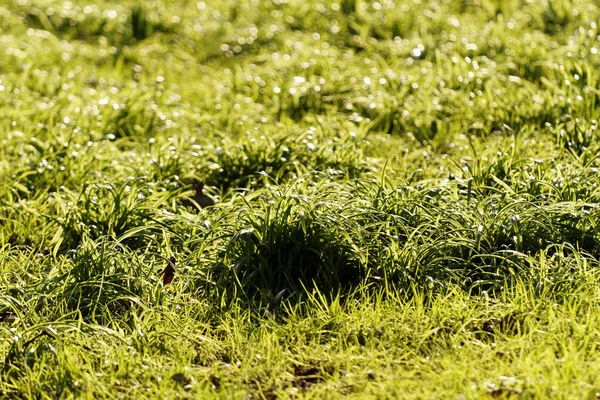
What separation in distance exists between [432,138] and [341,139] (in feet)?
2.03

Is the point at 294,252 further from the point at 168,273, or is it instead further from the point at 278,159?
the point at 278,159

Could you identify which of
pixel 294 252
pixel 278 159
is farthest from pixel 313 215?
pixel 278 159

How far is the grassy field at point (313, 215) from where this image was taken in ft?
10.5

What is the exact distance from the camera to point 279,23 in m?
7.36

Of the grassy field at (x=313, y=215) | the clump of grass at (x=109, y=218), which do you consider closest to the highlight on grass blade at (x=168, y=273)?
the grassy field at (x=313, y=215)

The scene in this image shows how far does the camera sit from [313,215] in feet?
12.5

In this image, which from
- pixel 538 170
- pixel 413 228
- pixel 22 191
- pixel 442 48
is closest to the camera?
pixel 413 228

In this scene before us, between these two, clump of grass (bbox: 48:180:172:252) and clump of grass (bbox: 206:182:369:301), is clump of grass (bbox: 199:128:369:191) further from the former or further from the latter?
clump of grass (bbox: 206:182:369:301)

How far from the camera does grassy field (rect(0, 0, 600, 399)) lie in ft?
10.5

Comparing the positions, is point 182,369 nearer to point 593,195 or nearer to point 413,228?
point 413,228

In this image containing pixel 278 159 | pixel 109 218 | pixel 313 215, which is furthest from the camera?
pixel 278 159

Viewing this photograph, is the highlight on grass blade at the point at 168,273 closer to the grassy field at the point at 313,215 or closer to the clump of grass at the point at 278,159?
the grassy field at the point at 313,215

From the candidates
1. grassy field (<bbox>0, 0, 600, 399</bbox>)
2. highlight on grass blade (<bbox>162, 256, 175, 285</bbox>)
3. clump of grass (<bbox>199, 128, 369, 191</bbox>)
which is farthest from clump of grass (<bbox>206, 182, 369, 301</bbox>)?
clump of grass (<bbox>199, 128, 369, 191</bbox>)

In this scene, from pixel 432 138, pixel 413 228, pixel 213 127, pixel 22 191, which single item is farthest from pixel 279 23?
pixel 413 228
